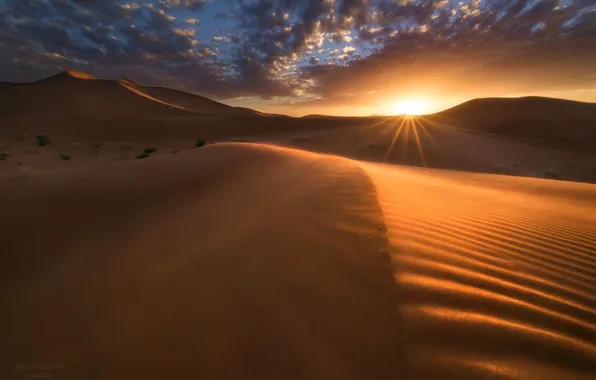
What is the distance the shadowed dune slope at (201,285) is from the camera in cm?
144

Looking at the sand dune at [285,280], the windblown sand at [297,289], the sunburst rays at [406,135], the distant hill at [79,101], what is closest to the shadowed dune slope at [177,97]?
the distant hill at [79,101]

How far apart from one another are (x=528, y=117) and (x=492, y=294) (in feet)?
146

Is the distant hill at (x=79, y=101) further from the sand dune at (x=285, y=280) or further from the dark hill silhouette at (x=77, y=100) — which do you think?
the sand dune at (x=285, y=280)

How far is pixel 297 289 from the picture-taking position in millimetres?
1843

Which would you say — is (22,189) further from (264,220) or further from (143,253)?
(264,220)

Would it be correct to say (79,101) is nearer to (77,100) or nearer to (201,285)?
(77,100)

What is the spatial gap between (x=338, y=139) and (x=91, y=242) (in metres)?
19.8

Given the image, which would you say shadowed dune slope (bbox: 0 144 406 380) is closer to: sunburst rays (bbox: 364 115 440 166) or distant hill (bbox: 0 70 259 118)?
sunburst rays (bbox: 364 115 440 166)

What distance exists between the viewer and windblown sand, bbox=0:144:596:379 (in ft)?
4.62

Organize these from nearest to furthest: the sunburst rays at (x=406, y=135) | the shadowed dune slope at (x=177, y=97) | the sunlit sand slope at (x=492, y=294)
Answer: the sunlit sand slope at (x=492, y=294)
the sunburst rays at (x=406, y=135)
the shadowed dune slope at (x=177, y=97)

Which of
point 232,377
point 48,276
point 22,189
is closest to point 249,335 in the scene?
point 232,377

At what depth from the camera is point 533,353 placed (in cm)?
144

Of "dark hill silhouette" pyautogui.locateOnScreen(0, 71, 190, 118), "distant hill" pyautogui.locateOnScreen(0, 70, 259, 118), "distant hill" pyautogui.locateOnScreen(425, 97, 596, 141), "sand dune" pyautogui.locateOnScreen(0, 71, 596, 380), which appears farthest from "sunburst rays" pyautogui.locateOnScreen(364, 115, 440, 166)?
"dark hill silhouette" pyautogui.locateOnScreen(0, 71, 190, 118)

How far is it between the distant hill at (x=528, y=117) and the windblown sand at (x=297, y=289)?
34071mm
